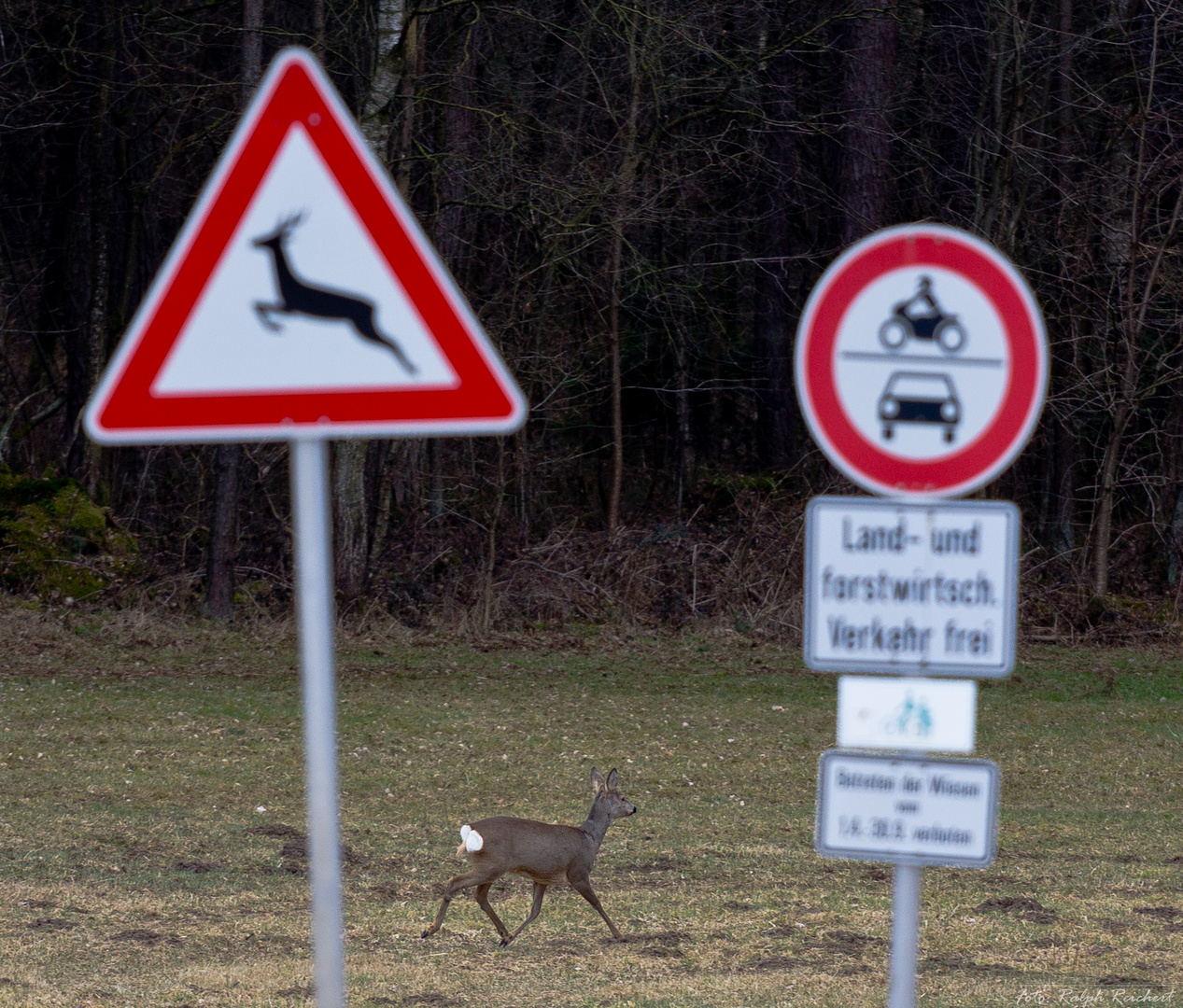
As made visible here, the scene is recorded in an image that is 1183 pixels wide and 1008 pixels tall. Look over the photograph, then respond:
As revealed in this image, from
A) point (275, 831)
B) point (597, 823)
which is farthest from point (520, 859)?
point (275, 831)

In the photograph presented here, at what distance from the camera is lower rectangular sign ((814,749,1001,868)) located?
10.4 feet

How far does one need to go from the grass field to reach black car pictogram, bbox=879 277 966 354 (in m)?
3.77

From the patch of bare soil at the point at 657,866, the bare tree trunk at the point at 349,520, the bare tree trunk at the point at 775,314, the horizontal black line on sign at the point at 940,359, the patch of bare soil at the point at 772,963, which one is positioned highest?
the bare tree trunk at the point at 775,314

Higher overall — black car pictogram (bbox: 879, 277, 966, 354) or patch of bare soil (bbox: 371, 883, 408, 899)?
black car pictogram (bbox: 879, 277, 966, 354)

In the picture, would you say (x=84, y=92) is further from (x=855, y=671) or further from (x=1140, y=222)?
(x=855, y=671)

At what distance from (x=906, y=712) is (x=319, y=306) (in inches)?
60.2

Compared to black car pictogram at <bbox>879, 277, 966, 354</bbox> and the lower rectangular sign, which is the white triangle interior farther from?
the lower rectangular sign

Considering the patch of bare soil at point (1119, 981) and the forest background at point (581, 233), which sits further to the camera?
the forest background at point (581, 233)

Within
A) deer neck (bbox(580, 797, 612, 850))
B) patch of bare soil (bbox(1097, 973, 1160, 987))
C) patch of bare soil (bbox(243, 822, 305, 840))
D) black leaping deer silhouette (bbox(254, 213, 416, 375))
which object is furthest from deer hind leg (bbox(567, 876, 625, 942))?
black leaping deer silhouette (bbox(254, 213, 416, 375))

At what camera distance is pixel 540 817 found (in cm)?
1061

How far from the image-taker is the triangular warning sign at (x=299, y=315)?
2.94 metres

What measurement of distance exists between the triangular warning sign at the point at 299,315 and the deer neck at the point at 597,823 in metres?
5.11

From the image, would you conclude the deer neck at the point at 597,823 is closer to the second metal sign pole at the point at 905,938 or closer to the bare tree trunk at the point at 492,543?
the second metal sign pole at the point at 905,938

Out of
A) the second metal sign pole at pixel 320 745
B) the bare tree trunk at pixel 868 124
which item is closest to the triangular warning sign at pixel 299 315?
the second metal sign pole at pixel 320 745
